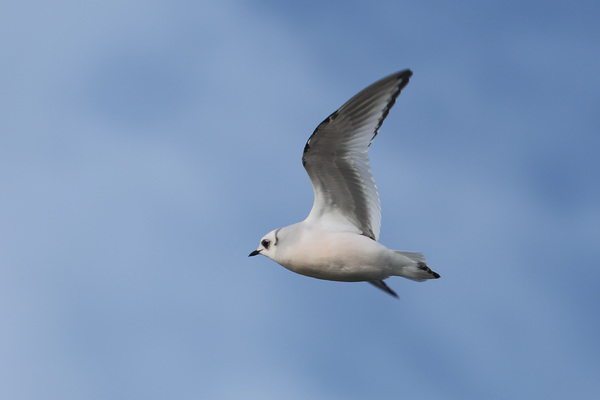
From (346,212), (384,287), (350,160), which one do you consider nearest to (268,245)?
(346,212)

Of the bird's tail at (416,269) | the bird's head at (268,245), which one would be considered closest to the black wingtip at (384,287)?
the bird's tail at (416,269)

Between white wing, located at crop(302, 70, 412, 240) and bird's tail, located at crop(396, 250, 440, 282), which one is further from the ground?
white wing, located at crop(302, 70, 412, 240)

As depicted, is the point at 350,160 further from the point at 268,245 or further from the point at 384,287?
the point at 384,287

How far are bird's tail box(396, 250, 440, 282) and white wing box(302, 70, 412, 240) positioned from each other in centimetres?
71

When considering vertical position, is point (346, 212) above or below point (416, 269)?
above

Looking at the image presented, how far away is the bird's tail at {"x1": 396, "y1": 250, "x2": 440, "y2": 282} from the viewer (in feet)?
44.2

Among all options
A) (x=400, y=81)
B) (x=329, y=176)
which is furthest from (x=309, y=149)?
(x=400, y=81)

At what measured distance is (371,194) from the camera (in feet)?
45.4

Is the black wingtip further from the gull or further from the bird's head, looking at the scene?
the bird's head

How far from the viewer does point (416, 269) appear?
13.5 m

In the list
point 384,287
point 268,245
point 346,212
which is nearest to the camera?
point 346,212

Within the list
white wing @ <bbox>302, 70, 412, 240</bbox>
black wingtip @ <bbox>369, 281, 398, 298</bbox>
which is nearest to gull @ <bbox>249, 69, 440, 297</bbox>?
white wing @ <bbox>302, 70, 412, 240</bbox>

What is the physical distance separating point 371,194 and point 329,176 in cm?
75

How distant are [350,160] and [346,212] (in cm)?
91
